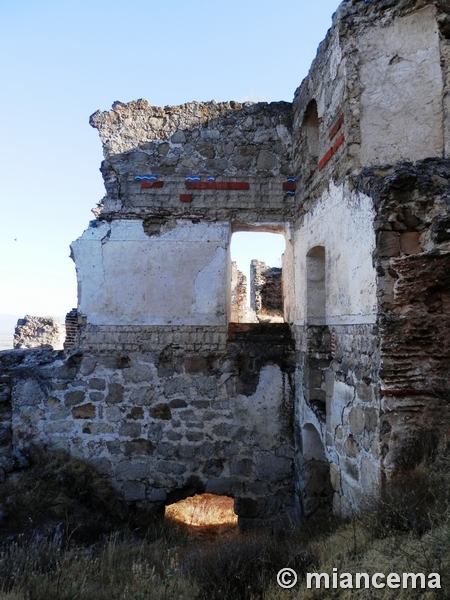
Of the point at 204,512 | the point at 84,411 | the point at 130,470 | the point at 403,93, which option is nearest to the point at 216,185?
the point at 403,93

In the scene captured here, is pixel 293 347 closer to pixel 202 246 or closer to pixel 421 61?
pixel 202 246

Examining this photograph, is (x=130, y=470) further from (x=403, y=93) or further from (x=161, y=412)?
(x=403, y=93)

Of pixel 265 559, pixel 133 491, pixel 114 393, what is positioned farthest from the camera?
pixel 114 393

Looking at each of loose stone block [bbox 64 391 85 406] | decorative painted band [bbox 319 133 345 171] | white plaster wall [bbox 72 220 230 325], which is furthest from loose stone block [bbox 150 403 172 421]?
decorative painted band [bbox 319 133 345 171]

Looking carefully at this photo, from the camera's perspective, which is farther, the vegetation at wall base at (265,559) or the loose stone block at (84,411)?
the loose stone block at (84,411)

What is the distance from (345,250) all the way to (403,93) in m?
1.49

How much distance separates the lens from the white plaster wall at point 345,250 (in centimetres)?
379

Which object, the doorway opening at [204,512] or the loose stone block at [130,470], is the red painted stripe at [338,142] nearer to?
the loose stone block at [130,470]

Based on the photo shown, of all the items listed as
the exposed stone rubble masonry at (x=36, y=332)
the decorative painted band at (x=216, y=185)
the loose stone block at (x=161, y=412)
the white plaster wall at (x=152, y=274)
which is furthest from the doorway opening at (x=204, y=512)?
the exposed stone rubble masonry at (x=36, y=332)

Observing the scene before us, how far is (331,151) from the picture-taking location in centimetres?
462

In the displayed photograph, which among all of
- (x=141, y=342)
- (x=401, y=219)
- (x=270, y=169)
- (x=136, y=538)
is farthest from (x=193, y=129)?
(x=136, y=538)

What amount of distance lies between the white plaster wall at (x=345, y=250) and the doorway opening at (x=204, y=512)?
3.43 m

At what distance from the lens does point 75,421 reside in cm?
593

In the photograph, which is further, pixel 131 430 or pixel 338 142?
pixel 131 430
